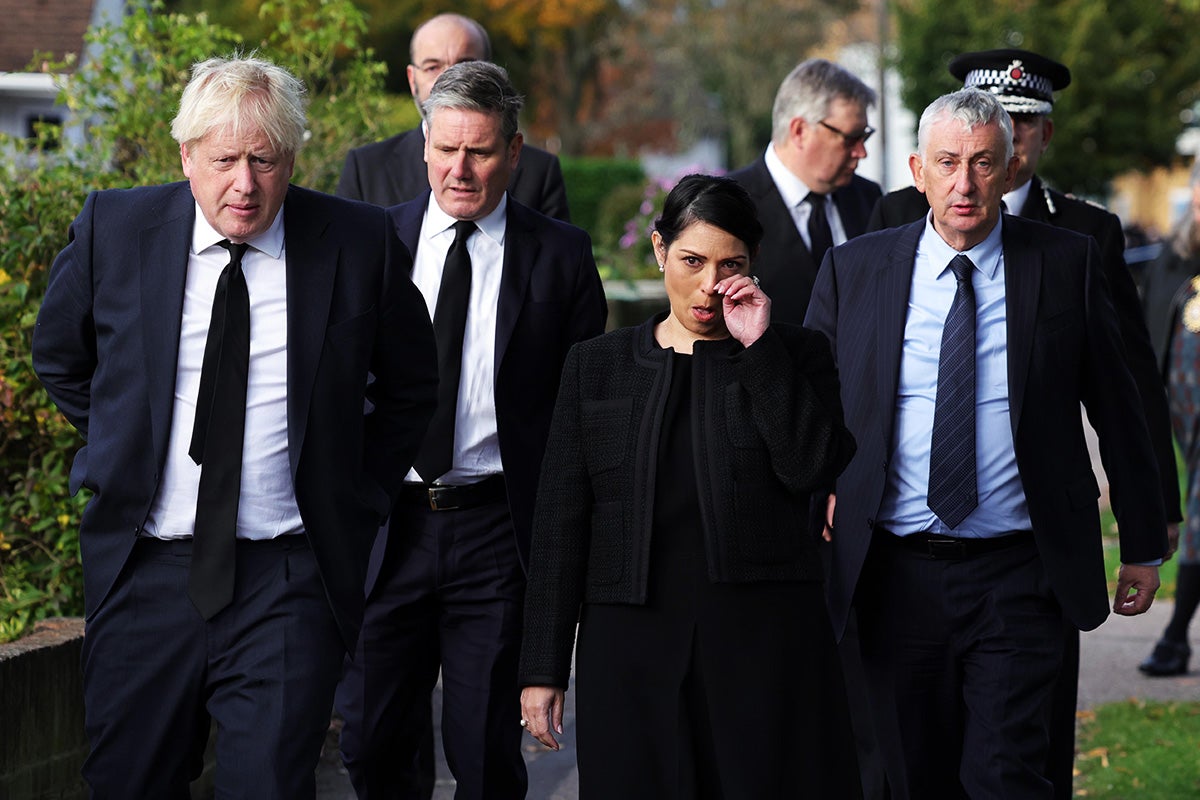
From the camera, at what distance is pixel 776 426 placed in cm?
411

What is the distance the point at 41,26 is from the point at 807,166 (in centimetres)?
2490

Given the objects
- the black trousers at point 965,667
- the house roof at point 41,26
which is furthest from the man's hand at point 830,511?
the house roof at point 41,26

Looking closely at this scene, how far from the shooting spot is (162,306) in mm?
4188

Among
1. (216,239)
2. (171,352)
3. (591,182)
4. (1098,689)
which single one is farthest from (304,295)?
(591,182)

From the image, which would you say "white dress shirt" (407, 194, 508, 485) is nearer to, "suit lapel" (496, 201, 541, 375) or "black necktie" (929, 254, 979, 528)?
"suit lapel" (496, 201, 541, 375)

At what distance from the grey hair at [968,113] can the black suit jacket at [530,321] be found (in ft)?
3.66

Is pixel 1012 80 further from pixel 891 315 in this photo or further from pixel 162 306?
pixel 162 306

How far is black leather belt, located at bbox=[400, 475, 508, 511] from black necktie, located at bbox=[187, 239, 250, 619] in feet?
3.78

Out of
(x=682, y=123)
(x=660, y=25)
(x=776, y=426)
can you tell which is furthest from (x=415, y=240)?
(x=682, y=123)

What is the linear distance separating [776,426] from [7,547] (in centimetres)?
308

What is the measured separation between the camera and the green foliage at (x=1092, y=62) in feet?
115

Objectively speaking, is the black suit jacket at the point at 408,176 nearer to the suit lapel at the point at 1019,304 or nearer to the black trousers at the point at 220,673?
the suit lapel at the point at 1019,304

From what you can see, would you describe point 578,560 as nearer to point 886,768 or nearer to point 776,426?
point 776,426

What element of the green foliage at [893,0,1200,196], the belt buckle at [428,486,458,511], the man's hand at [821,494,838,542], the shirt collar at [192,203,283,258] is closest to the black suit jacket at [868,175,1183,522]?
the man's hand at [821,494,838,542]
